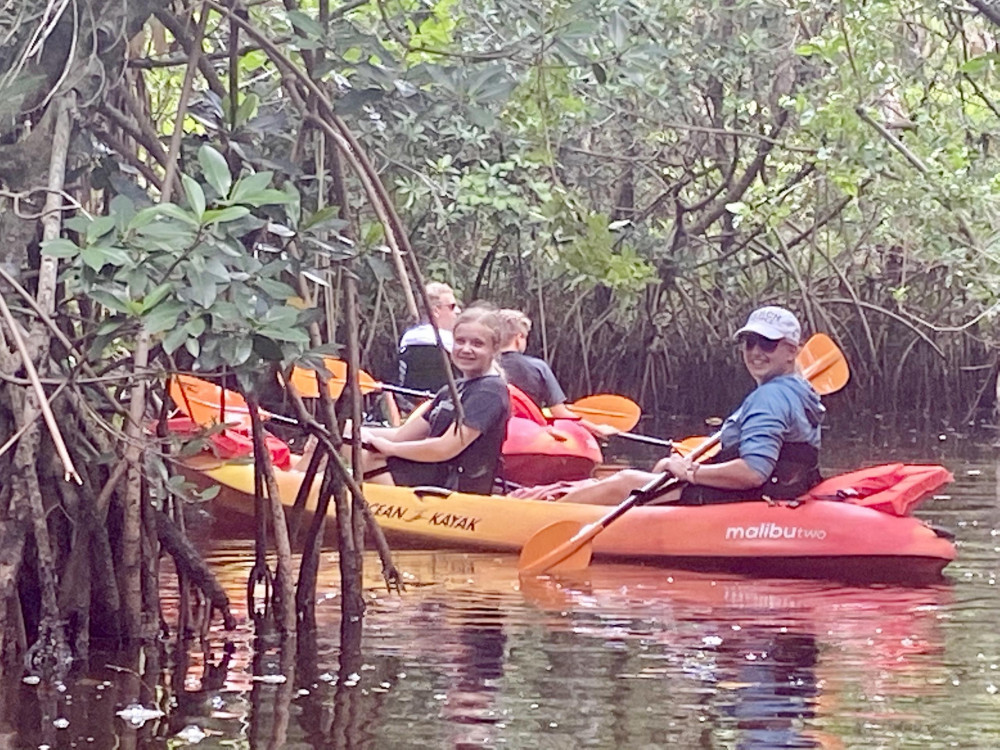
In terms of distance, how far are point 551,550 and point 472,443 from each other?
0.87 m

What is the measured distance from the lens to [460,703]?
529 centimetres

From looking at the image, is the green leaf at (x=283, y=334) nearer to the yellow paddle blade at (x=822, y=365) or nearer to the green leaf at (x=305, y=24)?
the green leaf at (x=305, y=24)

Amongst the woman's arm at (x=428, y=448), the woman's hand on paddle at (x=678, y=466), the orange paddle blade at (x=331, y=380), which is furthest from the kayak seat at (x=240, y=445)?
the woman's hand on paddle at (x=678, y=466)

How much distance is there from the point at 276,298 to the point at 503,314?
4.29 metres

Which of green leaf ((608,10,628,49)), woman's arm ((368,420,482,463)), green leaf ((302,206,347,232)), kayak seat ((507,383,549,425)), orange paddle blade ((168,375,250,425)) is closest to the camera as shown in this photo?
green leaf ((302,206,347,232))

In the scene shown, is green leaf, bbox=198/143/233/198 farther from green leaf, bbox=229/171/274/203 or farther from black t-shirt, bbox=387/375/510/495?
black t-shirt, bbox=387/375/510/495

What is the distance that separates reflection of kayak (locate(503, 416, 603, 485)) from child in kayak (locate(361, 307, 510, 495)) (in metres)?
0.61

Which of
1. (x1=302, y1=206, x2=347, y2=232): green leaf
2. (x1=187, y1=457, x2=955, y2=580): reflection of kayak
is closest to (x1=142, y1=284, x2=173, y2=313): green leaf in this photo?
(x1=302, y1=206, x2=347, y2=232): green leaf

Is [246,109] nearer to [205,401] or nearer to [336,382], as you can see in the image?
[205,401]

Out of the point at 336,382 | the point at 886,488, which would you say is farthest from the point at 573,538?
the point at 336,382

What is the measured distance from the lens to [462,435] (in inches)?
316

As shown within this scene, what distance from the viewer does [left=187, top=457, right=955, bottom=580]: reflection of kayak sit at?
25.8 ft

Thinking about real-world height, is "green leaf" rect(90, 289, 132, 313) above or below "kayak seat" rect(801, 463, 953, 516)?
above

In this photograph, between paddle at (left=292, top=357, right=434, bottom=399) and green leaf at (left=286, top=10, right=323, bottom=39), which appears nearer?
green leaf at (left=286, top=10, right=323, bottom=39)
